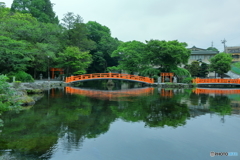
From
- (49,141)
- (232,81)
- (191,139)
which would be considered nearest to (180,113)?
(191,139)

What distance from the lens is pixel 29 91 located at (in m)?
17.4

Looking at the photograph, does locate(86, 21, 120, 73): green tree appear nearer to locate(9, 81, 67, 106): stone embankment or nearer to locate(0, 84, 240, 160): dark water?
locate(9, 81, 67, 106): stone embankment

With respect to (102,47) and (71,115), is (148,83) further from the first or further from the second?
(71,115)

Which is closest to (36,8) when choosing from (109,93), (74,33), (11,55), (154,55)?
(74,33)

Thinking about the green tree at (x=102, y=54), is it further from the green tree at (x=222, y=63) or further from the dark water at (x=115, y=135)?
the dark water at (x=115, y=135)

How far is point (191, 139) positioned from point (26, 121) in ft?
23.3

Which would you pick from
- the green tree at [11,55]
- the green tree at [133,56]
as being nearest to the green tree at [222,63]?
the green tree at [133,56]

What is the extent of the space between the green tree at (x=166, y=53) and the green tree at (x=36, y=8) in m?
22.0

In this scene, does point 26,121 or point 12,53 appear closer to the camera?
point 26,121

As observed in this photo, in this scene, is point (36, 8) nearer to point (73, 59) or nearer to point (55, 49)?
point (55, 49)

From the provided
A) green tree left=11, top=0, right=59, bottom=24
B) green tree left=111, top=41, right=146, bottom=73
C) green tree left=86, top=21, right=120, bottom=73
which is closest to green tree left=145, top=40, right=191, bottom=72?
green tree left=111, top=41, right=146, bottom=73

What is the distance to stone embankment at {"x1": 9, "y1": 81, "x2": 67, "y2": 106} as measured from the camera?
1229 cm

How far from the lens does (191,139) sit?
6992 millimetres

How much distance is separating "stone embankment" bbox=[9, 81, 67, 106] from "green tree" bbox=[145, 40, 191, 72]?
14.2 metres
